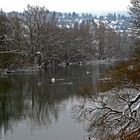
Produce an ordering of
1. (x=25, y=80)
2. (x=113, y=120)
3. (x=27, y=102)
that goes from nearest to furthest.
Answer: (x=113, y=120) → (x=27, y=102) → (x=25, y=80)

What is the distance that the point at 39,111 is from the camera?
83.8ft

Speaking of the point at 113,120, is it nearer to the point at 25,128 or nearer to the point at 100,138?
the point at 100,138

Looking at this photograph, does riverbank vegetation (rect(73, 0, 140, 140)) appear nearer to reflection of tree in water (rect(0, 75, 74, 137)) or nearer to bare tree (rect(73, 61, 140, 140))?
bare tree (rect(73, 61, 140, 140))

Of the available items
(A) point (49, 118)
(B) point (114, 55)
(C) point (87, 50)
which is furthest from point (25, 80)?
(B) point (114, 55)

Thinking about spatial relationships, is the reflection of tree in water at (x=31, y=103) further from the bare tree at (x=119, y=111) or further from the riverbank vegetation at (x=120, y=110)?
the bare tree at (x=119, y=111)

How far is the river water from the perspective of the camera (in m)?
19.4

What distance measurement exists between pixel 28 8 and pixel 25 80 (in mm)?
24648

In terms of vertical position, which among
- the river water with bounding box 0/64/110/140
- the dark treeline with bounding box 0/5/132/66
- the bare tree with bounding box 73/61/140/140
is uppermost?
the dark treeline with bounding box 0/5/132/66

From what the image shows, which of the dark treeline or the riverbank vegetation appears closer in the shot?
the riverbank vegetation

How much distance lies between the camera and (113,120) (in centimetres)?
1339

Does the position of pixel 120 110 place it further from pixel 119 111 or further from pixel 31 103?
pixel 31 103

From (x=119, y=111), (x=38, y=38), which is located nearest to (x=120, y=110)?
(x=119, y=111)

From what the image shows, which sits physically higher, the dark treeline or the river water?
the dark treeline

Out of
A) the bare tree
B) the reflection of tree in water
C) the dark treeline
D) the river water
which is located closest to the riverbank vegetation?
the bare tree
